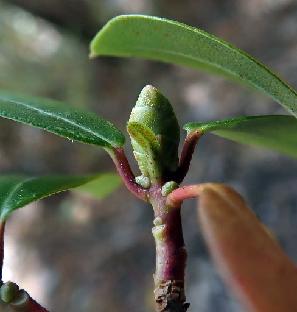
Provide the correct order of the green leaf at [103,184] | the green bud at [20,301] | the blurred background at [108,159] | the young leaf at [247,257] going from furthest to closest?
the blurred background at [108,159] < the green leaf at [103,184] < the green bud at [20,301] < the young leaf at [247,257]

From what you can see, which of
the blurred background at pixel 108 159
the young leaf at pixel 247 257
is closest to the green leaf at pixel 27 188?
the young leaf at pixel 247 257

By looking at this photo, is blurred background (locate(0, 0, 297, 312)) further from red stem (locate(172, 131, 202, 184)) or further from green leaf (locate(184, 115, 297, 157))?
red stem (locate(172, 131, 202, 184))

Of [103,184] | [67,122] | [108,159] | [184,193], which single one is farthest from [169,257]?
[108,159]

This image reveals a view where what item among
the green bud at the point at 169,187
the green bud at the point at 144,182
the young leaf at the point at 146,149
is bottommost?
the green bud at the point at 169,187

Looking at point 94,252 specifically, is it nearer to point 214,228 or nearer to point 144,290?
point 144,290

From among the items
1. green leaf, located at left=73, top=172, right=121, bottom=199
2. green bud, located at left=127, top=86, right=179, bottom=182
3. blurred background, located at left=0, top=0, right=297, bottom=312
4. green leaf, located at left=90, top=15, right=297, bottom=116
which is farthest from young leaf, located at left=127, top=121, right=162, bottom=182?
blurred background, located at left=0, top=0, right=297, bottom=312

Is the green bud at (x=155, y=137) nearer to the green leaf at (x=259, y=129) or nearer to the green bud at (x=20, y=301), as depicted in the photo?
the green leaf at (x=259, y=129)

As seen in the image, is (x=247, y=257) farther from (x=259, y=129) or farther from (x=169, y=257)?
(x=259, y=129)
